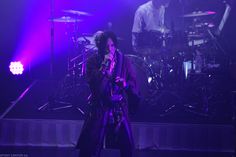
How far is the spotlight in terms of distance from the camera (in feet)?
29.1

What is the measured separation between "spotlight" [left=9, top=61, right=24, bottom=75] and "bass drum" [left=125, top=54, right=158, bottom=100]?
2773mm

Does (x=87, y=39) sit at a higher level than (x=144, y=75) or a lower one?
higher

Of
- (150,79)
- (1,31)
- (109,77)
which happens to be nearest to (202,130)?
(150,79)

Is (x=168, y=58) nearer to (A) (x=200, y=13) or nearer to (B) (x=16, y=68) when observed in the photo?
(A) (x=200, y=13)

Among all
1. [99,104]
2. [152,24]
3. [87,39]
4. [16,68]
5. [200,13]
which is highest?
[200,13]

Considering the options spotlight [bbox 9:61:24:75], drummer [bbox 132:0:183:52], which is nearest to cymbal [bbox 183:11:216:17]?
drummer [bbox 132:0:183:52]

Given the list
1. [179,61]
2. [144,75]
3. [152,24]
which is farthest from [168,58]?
[152,24]

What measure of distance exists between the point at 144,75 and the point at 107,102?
121 inches

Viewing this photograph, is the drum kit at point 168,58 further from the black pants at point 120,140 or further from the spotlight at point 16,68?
the black pants at point 120,140

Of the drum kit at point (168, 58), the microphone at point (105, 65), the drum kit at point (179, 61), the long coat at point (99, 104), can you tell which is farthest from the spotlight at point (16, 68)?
the microphone at point (105, 65)

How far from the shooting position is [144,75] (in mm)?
7703

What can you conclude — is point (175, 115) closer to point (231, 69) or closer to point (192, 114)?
point (192, 114)

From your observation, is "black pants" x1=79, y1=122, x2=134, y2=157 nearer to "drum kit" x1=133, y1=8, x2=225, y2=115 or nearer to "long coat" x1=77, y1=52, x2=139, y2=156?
"long coat" x1=77, y1=52, x2=139, y2=156

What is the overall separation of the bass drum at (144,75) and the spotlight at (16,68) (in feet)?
9.10
